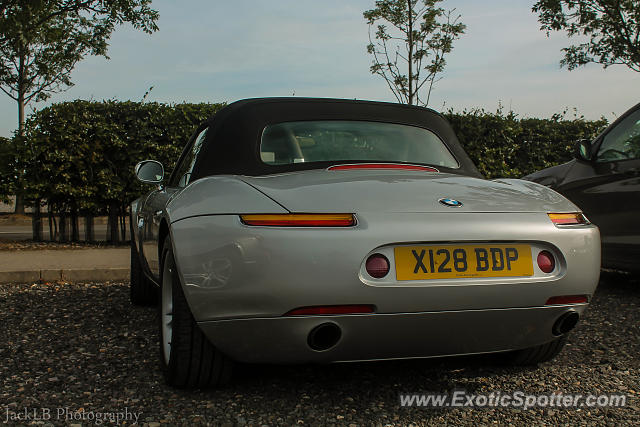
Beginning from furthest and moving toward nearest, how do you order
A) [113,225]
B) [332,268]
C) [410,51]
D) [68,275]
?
[410,51]
[113,225]
[68,275]
[332,268]

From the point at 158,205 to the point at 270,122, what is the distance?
903mm

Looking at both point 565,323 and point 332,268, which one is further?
point 565,323

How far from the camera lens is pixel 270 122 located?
134 inches

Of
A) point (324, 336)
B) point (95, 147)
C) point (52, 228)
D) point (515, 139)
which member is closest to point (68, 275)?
point (95, 147)

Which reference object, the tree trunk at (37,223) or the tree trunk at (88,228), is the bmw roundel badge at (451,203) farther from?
the tree trunk at (37,223)

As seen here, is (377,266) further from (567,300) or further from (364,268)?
(567,300)

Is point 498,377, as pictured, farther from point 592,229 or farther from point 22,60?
point 22,60

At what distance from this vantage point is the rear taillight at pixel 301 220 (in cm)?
242

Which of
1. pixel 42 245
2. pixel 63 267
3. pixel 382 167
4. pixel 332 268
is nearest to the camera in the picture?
pixel 332 268

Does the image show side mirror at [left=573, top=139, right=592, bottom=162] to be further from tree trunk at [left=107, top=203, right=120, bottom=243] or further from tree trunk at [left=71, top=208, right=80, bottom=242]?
tree trunk at [left=71, top=208, right=80, bottom=242]

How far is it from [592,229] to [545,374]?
0.83 metres

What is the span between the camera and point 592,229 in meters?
2.83

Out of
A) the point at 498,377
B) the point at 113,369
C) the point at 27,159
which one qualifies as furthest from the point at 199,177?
the point at 27,159

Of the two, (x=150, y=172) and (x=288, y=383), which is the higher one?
(x=150, y=172)
